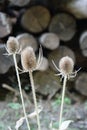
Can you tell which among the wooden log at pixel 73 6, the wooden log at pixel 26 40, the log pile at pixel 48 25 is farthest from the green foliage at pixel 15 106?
the wooden log at pixel 73 6

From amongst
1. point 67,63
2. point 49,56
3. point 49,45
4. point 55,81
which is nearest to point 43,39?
point 49,45

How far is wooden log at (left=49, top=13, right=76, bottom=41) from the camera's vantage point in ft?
8.49

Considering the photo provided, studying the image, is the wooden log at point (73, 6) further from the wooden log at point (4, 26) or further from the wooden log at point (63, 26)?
the wooden log at point (4, 26)

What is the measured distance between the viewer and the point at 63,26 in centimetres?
260

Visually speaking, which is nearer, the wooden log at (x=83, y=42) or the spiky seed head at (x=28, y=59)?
the spiky seed head at (x=28, y=59)

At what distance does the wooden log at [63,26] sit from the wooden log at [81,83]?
0.38 metres

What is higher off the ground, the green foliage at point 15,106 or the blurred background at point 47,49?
the blurred background at point 47,49

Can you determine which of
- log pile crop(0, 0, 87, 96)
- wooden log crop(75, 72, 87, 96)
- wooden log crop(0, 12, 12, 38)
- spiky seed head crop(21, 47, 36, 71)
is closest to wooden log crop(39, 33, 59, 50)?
log pile crop(0, 0, 87, 96)

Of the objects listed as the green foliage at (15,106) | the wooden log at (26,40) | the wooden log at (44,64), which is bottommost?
the green foliage at (15,106)

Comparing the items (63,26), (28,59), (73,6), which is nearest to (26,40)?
(63,26)

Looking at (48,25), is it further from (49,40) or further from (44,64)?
(44,64)

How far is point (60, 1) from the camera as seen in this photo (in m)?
2.64

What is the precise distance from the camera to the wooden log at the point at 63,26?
8.49 ft

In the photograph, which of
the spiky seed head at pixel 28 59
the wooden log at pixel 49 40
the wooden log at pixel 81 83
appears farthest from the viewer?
the wooden log at pixel 81 83
